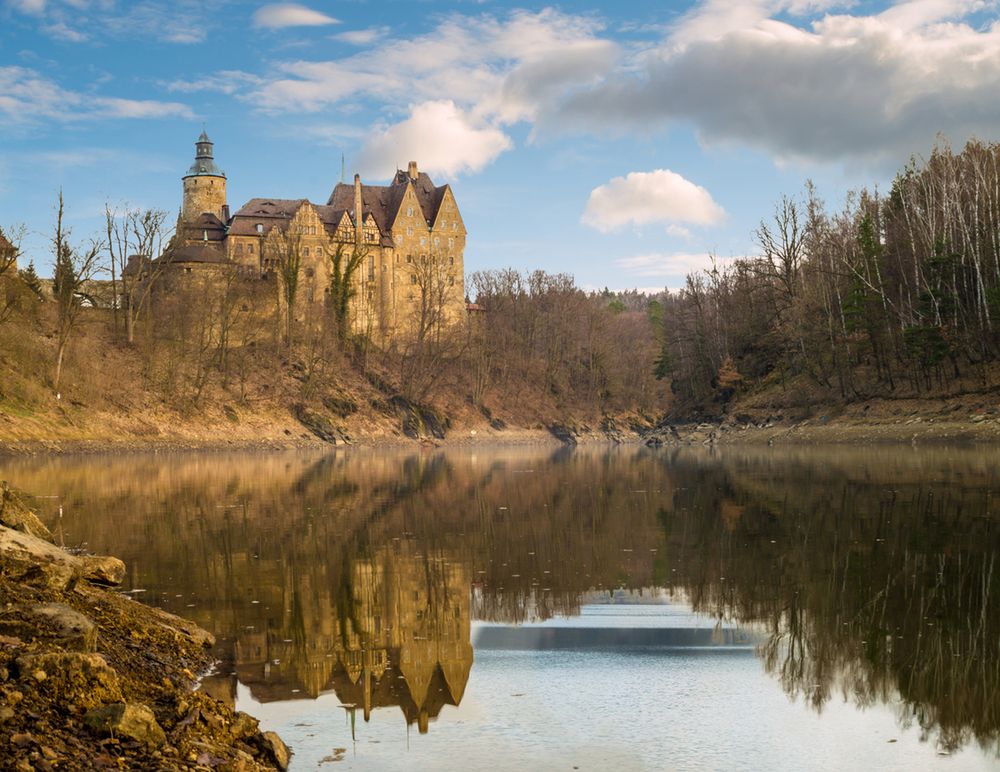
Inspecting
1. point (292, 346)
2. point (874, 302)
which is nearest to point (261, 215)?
point (292, 346)

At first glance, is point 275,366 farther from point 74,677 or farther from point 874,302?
point 74,677

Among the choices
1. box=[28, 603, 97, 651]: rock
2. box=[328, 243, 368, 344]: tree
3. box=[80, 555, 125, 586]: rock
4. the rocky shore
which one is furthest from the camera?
box=[328, 243, 368, 344]: tree

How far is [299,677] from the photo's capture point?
11.4 metres

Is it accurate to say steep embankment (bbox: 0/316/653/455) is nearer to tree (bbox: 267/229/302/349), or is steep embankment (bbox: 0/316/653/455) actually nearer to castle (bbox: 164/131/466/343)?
tree (bbox: 267/229/302/349)

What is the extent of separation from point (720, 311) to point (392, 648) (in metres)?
84.1

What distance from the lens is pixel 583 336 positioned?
4719 inches

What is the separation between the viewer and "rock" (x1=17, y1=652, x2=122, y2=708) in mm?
8344

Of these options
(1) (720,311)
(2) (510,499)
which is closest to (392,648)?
(2) (510,499)

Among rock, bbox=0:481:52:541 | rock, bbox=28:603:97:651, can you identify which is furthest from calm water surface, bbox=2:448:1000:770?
rock, bbox=0:481:52:541

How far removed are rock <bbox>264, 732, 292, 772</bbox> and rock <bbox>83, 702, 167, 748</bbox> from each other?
94cm

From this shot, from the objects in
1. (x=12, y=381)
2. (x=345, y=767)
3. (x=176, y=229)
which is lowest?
(x=345, y=767)

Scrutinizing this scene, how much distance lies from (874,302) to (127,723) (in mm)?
70517

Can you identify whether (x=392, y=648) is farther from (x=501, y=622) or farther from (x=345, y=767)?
(x=345, y=767)

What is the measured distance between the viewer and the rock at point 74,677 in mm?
8344
